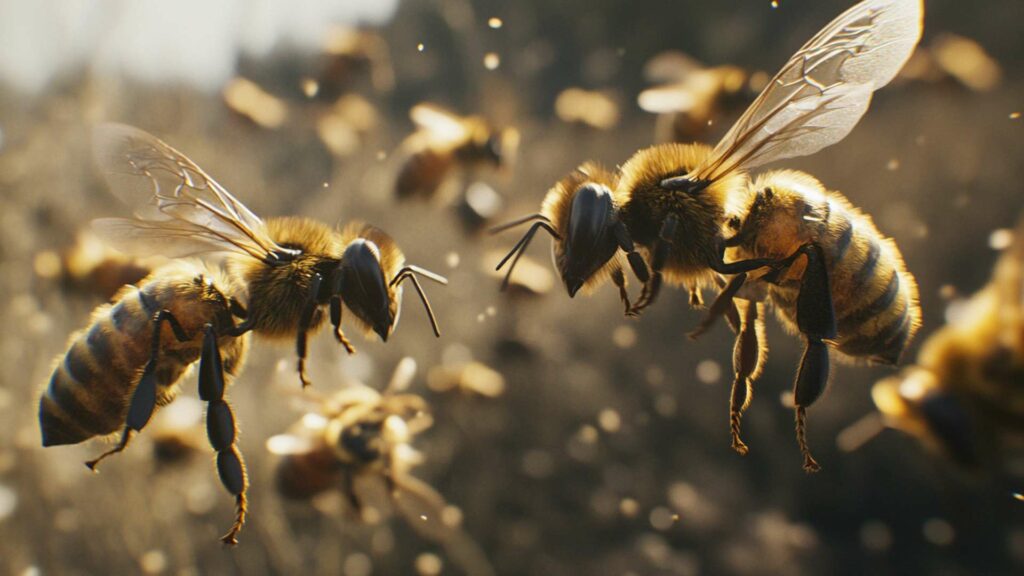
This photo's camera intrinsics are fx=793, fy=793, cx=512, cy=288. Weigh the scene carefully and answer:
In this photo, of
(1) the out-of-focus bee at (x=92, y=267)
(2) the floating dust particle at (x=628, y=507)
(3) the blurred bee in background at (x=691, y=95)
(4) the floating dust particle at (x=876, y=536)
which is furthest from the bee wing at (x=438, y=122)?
(4) the floating dust particle at (x=876, y=536)

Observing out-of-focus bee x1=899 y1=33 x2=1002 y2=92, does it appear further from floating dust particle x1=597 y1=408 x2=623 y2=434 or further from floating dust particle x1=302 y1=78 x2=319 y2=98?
floating dust particle x1=302 y1=78 x2=319 y2=98

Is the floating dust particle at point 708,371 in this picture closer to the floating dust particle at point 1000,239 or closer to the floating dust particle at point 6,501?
the floating dust particle at point 1000,239

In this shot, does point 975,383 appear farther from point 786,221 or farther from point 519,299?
point 519,299

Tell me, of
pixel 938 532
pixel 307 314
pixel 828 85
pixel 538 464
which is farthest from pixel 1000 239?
pixel 307 314

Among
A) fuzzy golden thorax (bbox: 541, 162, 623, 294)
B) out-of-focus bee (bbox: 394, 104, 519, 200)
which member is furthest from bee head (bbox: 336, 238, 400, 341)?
out-of-focus bee (bbox: 394, 104, 519, 200)

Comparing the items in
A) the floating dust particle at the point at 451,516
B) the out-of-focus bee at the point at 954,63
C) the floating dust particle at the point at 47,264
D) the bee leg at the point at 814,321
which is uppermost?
the out-of-focus bee at the point at 954,63

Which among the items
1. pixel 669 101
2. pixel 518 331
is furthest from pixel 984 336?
pixel 518 331
